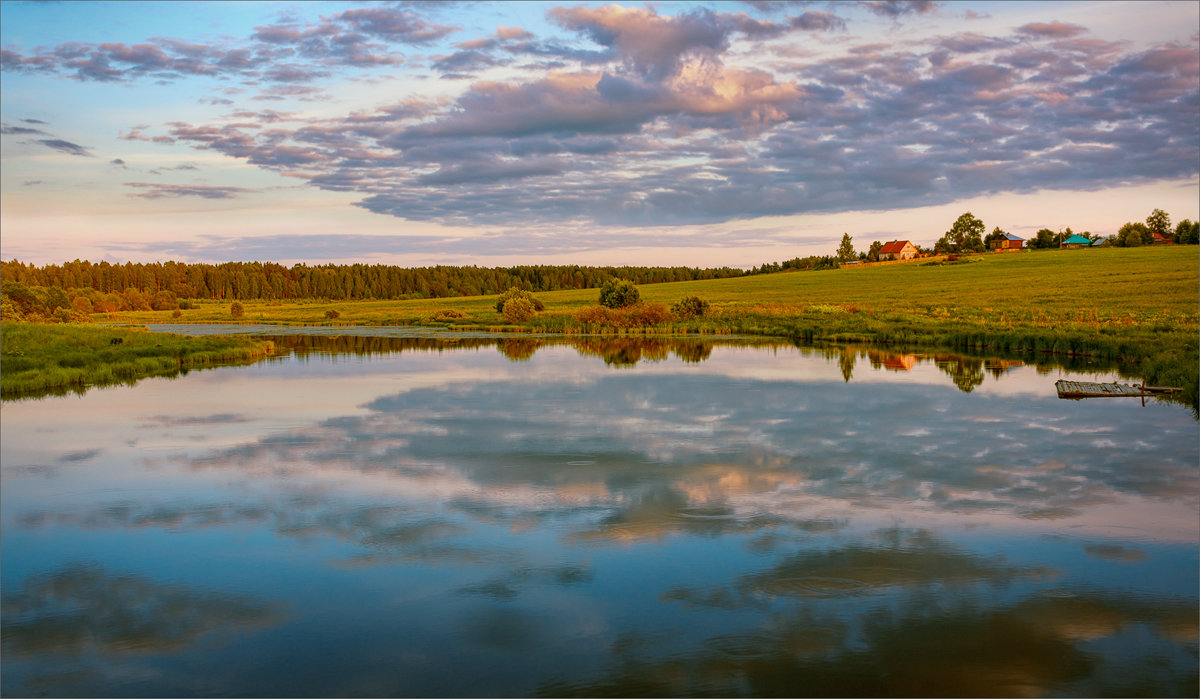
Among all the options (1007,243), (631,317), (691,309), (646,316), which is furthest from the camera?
Answer: (1007,243)

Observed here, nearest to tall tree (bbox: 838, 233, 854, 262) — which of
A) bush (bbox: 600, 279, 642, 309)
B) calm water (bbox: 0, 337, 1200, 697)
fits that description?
bush (bbox: 600, 279, 642, 309)

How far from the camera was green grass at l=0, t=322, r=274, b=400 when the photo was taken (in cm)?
2603

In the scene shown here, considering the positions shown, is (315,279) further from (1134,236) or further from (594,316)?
(1134,236)

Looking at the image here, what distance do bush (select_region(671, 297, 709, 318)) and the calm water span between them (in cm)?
3676

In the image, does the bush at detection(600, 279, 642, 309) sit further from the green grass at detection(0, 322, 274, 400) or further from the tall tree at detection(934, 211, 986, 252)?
the tall tree at detection(934, 211, 986, 252)

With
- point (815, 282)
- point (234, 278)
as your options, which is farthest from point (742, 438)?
point (234, 278)

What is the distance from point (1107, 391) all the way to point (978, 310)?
2897 cm

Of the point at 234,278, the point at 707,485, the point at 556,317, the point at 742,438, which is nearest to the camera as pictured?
the point at 707,485

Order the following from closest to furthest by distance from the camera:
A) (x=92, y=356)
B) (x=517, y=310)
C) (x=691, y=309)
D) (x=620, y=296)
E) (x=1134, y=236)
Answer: (x=92, y=356) < (x=691, y=309) < (x=620, y=296) < (x=517, y=310) < (x=1134, y=236)

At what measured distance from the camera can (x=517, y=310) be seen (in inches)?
2509

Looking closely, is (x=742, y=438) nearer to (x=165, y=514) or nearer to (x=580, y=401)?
(x=580, y=401)

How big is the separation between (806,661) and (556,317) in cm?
5332

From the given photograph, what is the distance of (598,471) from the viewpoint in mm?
14523

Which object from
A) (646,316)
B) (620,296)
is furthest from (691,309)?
(620,296)
